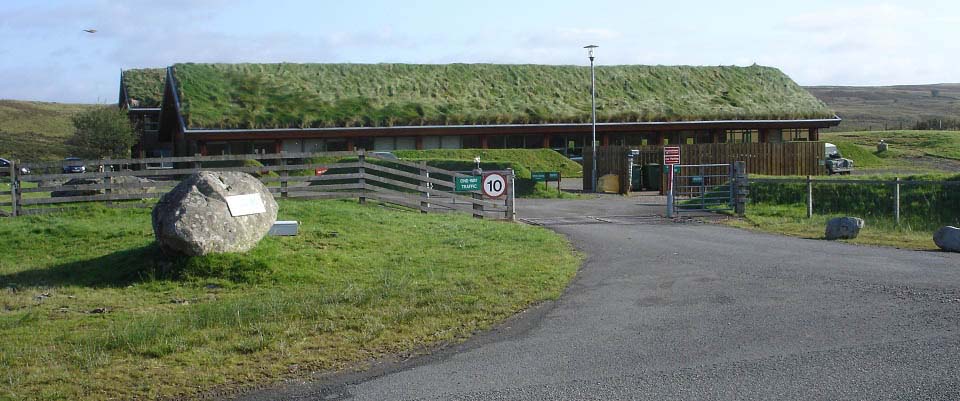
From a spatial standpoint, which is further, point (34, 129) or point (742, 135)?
point (34, 129)

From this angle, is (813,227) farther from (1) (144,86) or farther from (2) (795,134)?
(1) (144,86)

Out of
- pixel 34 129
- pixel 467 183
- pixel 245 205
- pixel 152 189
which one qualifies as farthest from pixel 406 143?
pixel 34 129

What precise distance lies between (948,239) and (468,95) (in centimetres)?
4414

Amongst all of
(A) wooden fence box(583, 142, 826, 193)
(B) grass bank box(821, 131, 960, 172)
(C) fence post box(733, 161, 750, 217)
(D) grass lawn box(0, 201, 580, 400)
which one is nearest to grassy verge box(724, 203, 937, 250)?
(C) fence post box(733, 161, 750, 217)

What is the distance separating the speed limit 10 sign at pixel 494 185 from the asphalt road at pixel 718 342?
8312 mm

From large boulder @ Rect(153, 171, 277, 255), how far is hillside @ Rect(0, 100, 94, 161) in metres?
67.2

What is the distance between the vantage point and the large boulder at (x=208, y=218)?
13172mm

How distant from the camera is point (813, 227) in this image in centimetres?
2019

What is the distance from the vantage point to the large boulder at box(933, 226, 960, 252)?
49.9ft

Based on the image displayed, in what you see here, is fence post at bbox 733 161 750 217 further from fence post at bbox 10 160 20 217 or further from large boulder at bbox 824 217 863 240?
fence post at bbox 10 160 20 217

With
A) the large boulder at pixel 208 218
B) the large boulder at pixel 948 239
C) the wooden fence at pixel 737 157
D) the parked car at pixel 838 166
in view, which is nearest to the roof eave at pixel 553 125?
the parked car at pixel 838 166

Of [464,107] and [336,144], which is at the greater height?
[464,107]

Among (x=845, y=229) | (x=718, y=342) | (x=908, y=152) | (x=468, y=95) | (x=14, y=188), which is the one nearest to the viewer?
(x=718, y=342)

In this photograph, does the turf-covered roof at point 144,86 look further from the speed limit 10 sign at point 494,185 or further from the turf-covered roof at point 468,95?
the speed limit 10 sign at point 494,185
